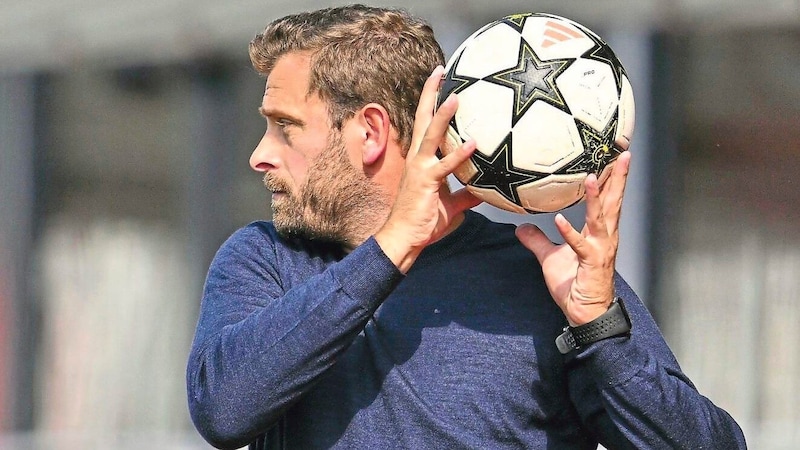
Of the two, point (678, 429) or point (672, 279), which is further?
point (672, 279)

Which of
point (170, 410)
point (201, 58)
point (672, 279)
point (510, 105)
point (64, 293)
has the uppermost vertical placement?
point (510, 105)

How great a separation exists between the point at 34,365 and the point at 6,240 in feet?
2.61

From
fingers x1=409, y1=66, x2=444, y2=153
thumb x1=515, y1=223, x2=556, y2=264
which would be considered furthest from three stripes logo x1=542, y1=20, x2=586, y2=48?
thumb x1=515, y1=223, x2=556, y2=264

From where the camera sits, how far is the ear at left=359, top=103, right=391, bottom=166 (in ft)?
9.82

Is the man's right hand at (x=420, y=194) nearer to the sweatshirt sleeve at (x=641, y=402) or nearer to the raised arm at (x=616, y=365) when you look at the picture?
the raised arm at (x=616, y=365)

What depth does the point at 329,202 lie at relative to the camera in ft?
9.68

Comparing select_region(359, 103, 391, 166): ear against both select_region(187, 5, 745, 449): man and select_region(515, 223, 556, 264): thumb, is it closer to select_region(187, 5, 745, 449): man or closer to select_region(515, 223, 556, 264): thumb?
select_region(187, 5, 745, 449): man

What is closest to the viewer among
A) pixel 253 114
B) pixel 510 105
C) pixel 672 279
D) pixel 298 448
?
pixel 510 105

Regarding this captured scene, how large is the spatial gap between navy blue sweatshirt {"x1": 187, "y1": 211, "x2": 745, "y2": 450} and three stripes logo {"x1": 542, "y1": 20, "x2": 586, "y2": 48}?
21.4 inches

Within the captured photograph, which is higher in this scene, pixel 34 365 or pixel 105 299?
pixel 105 299

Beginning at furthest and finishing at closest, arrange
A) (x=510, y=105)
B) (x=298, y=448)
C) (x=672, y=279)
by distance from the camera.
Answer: (x=672, y=279), (x=298, y=448), (x=510, y=105)

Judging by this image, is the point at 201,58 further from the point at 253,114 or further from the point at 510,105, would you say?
the point at 510,105

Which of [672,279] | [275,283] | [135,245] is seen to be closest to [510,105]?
[275,283]

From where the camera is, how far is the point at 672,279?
6180mm
